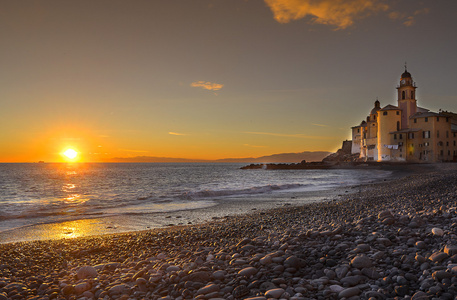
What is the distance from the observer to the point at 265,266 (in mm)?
5023

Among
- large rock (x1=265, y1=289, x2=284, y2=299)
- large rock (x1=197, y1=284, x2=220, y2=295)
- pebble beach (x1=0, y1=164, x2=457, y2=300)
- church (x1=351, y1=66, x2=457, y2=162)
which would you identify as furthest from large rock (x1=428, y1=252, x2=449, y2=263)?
church (x1=351, y1=66, x2=457, y2=162)

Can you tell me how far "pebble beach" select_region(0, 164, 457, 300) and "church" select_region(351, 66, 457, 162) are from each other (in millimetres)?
74774

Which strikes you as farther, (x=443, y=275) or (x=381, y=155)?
(x=381, y=155)

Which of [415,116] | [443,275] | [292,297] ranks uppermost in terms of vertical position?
[415,116]

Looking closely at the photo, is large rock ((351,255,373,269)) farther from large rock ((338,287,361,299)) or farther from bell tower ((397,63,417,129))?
bell tower ((397,63,417,129))

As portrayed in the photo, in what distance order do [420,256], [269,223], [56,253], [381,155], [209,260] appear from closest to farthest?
[420,256] → [209,260] → [56,253] → [269,223] → [381,155]

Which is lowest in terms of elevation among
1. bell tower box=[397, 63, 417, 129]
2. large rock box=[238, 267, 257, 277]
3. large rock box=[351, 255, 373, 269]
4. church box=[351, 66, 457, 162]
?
large rock box=[238, 267, 257, 277]

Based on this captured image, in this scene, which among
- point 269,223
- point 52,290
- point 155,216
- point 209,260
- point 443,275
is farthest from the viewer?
point 155,216

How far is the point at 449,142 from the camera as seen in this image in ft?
230

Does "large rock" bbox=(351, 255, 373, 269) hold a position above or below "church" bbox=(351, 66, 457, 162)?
below

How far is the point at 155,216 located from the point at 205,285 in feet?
32.6

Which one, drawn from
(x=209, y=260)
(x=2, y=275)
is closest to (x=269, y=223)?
(x=209, y=260)

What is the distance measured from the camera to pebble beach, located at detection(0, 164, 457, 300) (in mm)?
4027

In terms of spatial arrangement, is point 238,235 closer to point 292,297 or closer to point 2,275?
point 292,297
